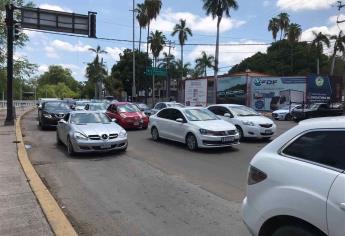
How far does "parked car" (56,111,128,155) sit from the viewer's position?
13.2 metres

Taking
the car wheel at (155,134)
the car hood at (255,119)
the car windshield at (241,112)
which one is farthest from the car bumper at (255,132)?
the car wheel at (155,134)

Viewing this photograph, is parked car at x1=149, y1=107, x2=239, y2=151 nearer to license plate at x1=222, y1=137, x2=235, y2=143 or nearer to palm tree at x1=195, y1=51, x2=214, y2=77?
license plate at x1=222, y1=137, x2=235, y2=143

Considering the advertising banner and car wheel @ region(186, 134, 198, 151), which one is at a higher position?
the advertising banner

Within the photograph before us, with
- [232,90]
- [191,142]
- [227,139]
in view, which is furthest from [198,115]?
[232,90]

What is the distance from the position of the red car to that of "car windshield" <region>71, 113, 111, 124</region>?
7.53 metres

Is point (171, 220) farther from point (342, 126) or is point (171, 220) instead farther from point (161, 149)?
point (161, 149)

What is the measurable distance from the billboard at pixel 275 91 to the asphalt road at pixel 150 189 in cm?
3404

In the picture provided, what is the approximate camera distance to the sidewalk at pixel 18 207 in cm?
600

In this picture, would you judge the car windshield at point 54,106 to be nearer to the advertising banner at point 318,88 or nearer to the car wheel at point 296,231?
the car wheel at point 296,231

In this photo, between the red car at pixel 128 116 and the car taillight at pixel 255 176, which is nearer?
the car taillight at pixel 255 176

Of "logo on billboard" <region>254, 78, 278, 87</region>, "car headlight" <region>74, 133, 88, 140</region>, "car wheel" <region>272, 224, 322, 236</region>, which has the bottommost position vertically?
"car headlight" <region>74, 133, 88, 140</region>

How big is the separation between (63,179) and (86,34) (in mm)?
21326

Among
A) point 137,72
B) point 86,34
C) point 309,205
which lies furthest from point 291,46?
point 309,205

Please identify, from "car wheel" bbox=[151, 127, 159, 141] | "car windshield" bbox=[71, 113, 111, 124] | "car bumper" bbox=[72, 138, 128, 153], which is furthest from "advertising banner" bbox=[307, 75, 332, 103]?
"car bumper" bbox=[72, 138, 128, 153]
